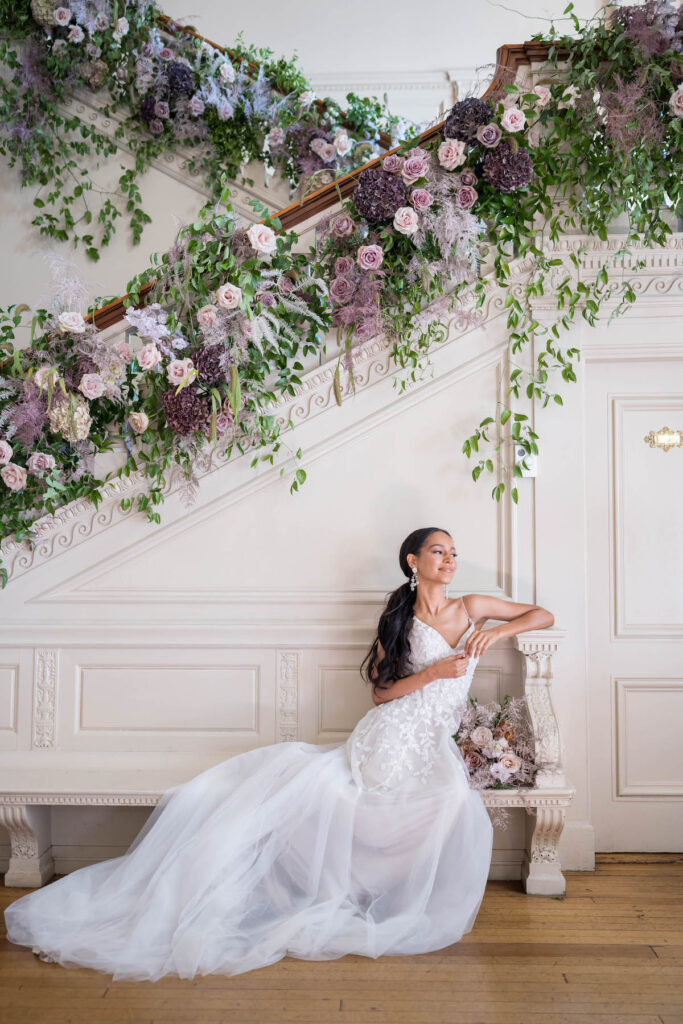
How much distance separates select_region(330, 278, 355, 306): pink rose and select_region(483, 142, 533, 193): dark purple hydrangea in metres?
0.76

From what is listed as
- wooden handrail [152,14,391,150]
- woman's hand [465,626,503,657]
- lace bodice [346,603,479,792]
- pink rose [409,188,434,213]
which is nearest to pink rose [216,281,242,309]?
pink rose [409,188,434,213]

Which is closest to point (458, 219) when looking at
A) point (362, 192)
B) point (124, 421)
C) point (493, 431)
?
point (362, 192)

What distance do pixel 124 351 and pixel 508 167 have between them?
1.82m

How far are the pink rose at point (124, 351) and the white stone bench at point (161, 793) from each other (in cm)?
180

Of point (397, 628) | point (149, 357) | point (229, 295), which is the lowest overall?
point (397, 628)

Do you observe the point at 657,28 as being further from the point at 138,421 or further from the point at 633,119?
the point at 138,421

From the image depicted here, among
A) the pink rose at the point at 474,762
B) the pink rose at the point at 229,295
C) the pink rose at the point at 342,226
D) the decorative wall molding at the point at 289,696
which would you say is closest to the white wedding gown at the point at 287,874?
the pink rose at the point at 474,762

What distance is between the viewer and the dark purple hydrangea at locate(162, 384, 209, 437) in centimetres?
328

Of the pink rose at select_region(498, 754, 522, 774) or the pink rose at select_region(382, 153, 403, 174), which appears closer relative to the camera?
the pink rose at select_region(498, 754, 522, 774)

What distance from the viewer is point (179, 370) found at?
3230 mm

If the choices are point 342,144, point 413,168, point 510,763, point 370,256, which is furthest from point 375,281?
point 510,763

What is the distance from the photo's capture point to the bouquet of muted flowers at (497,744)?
3.09m

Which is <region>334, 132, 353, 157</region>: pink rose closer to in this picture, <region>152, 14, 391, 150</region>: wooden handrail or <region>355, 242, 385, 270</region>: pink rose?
<region>152, 14, 391, 150</region>: wooden handrail

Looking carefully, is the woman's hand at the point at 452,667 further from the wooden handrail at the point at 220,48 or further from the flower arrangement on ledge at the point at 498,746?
the wooden handrail at the point at 220,48
